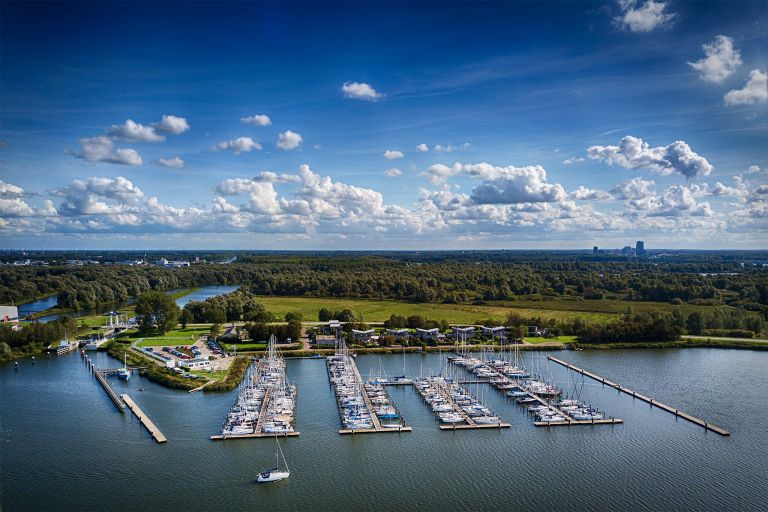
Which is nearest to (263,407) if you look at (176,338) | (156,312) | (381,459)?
(381,459)

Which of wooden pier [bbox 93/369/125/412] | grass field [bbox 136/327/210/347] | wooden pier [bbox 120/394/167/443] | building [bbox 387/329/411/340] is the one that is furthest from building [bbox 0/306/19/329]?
building [bbox 387/329/411/340]

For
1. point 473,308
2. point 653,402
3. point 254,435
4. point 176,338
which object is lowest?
point 254,435

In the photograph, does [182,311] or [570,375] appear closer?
[570,375]

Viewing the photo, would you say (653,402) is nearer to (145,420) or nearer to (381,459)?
(381,459)

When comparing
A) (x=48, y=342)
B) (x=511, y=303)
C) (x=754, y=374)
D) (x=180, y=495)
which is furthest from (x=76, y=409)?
(x=511, y=303)

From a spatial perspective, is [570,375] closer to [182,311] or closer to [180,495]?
[180,495]

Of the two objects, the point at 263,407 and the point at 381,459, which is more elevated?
the point at 263,407

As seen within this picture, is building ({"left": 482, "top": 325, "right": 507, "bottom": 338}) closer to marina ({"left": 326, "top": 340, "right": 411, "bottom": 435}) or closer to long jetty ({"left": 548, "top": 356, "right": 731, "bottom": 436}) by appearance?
long jetty ({"left": 548, "top": 356, "right": 731, "bottom": 436})
